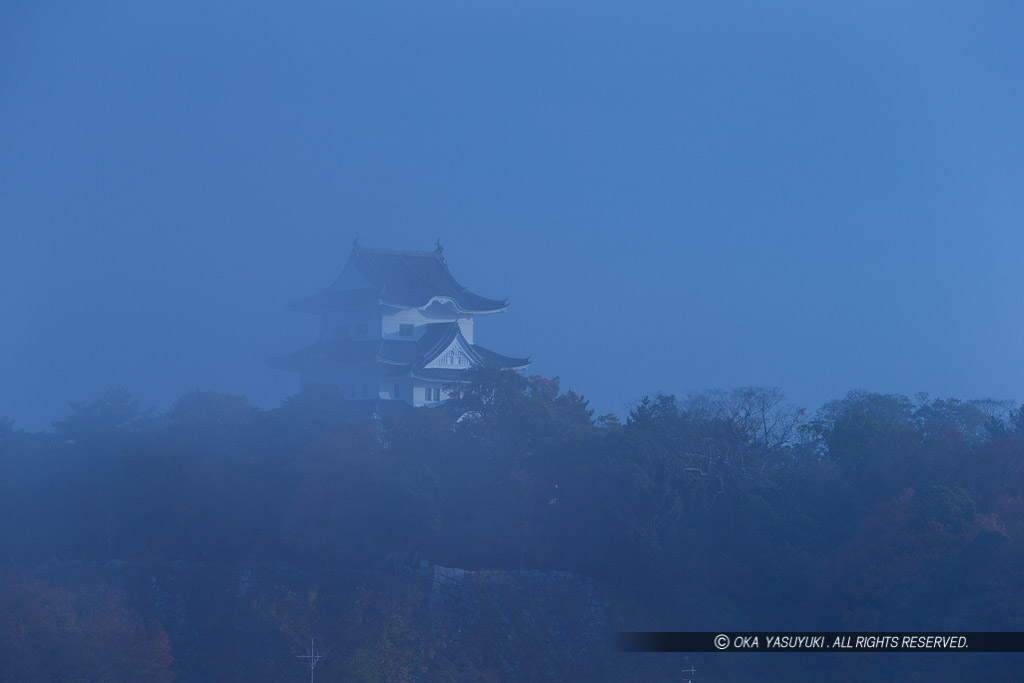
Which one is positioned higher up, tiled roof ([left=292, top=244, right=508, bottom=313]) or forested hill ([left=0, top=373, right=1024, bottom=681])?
tiled roof ([left=292, top=244, right=508, bottom=313])

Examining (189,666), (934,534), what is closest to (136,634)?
(189,666)

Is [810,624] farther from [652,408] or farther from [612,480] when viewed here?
[652,408]

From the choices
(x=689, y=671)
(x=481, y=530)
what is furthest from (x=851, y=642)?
(x=481, y=530)

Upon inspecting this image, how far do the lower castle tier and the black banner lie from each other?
31.9 ft

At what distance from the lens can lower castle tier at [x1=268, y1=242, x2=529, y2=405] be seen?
2416cm

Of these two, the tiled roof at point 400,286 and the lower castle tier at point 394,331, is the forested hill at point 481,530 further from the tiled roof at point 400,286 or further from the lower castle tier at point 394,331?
the tiled roof at point 400,286

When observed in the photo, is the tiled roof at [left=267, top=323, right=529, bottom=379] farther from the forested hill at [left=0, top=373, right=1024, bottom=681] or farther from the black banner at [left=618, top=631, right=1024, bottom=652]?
the black banner at [left=618, top=631, right=1024, bottom=652]

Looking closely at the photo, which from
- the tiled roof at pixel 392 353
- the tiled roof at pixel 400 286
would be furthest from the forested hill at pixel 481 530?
the tiled roof at pixel 400 286

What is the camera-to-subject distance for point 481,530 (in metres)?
18.1

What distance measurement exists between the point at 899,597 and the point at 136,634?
35.4ft

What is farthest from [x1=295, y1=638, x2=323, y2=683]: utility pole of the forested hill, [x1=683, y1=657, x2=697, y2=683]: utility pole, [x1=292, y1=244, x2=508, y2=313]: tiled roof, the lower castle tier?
[x1=292, y1=244, x2=508, y2=313]: tiled roof

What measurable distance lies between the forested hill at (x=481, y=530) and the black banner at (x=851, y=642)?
0.68 feet

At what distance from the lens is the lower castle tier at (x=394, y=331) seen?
24156mm

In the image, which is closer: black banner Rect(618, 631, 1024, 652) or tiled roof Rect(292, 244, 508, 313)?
black banner Rect(618, 631, 1024, 652)
